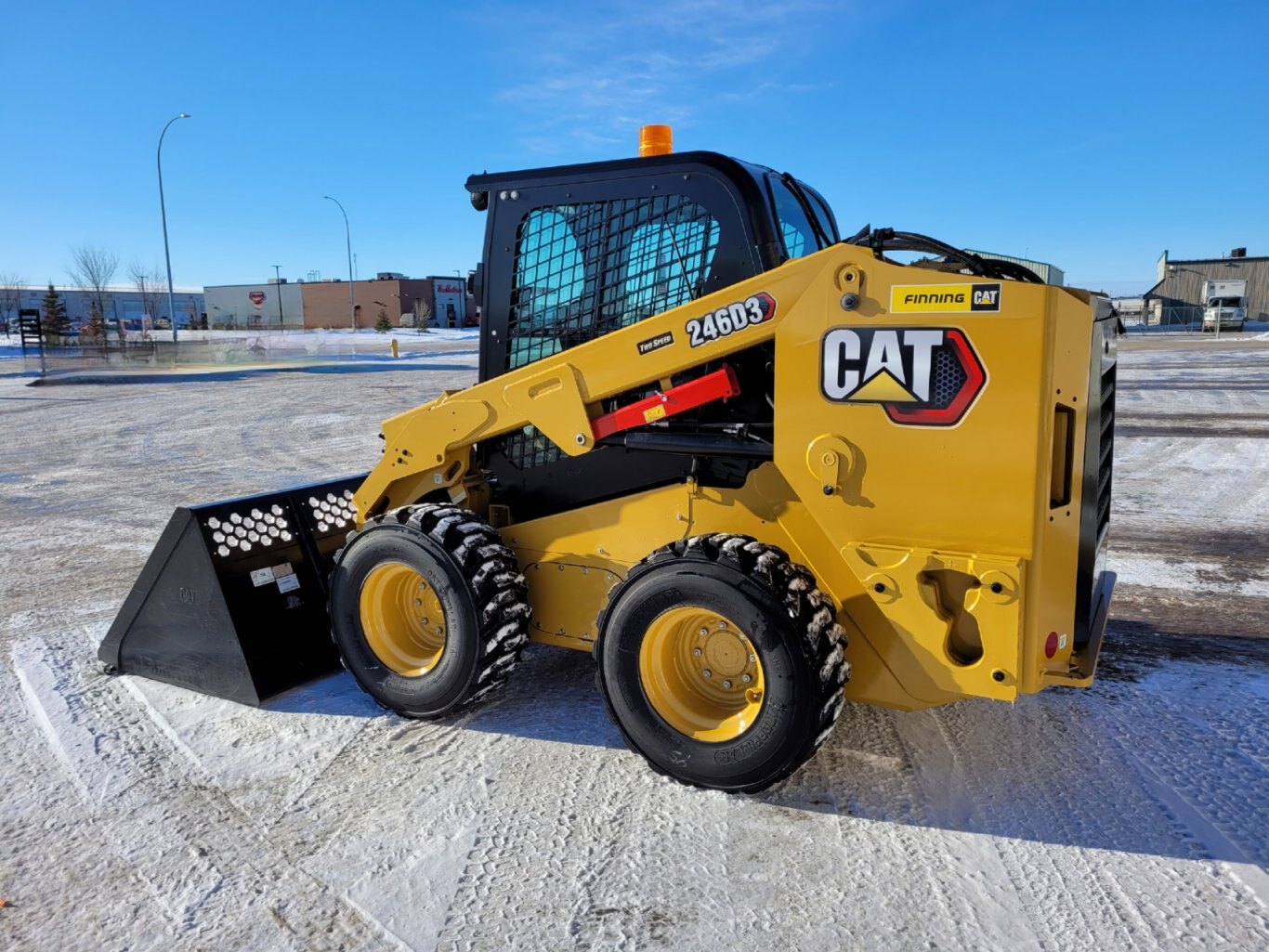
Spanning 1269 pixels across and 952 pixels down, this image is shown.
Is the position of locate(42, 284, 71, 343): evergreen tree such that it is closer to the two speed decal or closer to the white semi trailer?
the two speed decal

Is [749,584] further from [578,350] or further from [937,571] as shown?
[578,350]

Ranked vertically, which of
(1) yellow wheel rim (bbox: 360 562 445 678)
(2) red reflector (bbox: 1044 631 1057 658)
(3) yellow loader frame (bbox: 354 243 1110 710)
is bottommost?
(1) yellow wheel rim (bbox: 360 562 445 678)

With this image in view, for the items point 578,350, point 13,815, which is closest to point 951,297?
point 578,350

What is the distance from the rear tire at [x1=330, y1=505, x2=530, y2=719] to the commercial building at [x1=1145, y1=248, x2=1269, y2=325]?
60.8 metres

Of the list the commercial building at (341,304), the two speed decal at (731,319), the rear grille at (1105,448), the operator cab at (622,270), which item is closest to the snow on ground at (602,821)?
the rear grille at (1105,448)

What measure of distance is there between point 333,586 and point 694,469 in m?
1.81

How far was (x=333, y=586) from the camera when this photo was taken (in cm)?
427

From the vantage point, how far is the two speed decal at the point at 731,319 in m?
3.36

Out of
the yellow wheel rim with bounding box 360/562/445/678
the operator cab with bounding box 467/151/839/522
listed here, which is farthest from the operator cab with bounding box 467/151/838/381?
the yellow wheel rim with bounding box 360/562/445/678

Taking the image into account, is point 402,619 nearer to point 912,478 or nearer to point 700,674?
point 700,674

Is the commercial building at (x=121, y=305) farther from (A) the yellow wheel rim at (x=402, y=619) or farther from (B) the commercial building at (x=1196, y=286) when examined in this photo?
(A) the yellow wheel rim at (x=402, y=619)

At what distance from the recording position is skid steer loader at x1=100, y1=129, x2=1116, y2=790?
3.09 meters

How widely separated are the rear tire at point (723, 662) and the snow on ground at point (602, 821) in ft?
0.73

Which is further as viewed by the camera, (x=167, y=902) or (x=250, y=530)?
(x=250, y=530)
